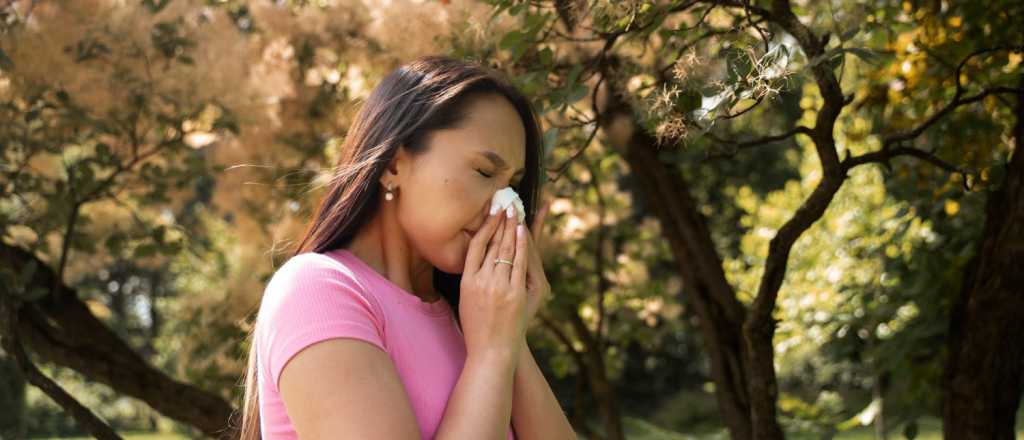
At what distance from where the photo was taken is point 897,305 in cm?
319

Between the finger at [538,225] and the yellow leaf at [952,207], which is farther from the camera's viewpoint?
the yellow leaf at [952,207]

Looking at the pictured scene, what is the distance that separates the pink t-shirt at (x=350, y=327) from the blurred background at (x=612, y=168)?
0.36 meters

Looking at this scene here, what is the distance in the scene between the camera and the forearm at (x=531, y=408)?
1438 millimetres

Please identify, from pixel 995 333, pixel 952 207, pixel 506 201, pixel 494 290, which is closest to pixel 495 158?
pixel 506 201

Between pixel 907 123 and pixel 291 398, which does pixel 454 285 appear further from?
pixel 907 123

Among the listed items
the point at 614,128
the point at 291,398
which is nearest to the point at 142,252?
the point at 614,128

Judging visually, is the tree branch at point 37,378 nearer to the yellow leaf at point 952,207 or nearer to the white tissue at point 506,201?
the white tissue at point 506,201

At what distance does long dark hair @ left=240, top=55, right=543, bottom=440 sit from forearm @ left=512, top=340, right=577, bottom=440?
0.93 feet

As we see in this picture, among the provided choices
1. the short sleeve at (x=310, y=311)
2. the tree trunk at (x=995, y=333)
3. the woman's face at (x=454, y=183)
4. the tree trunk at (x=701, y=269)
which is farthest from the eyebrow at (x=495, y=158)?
the tree trunk at (x=995, y=333)

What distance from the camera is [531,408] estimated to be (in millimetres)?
1439

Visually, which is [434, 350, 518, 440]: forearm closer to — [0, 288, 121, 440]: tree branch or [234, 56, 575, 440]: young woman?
[234, 56, 575, 440]: young woman

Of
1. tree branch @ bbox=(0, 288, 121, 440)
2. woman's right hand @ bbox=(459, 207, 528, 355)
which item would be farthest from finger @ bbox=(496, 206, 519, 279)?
tree branch @ bbox=(0, 288, 121, 440)

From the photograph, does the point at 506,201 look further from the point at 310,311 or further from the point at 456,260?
the point at 310,311

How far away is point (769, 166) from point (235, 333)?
15.9 m
